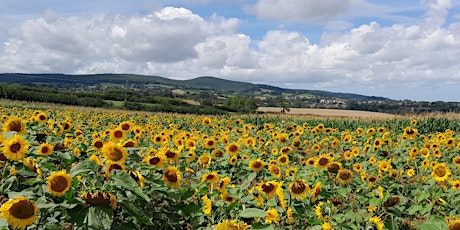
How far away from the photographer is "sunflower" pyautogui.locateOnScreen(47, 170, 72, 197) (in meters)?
2.46

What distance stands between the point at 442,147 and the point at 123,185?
31.1ft

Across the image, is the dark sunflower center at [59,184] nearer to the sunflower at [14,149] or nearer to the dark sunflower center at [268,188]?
the sunflower at [14,149]

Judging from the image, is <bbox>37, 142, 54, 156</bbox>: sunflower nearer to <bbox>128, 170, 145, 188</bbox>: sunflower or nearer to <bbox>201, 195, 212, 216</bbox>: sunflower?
<bbox>128, 170, 145, 188</bbox>: sunflower

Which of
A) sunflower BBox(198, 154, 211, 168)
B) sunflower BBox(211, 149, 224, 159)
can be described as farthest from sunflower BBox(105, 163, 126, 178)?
sunflower BBox(211, 149, 224, 159)

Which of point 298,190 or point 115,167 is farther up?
point 115,167

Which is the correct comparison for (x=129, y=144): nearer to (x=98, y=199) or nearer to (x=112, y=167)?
(x=112, y=167)

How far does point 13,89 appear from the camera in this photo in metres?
58.9

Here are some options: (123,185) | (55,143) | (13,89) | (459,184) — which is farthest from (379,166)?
(13,89)

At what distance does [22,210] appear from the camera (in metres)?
2.28

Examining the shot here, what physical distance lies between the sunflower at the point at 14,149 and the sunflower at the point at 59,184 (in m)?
0.75

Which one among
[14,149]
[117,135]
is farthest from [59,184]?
[117,135]

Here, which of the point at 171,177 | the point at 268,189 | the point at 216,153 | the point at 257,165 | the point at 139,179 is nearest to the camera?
the point at 139,179

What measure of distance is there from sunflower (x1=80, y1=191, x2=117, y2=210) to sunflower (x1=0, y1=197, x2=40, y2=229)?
→ 256 mm

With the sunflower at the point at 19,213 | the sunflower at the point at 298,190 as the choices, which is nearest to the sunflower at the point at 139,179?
the sunflower at the point at 19,213
